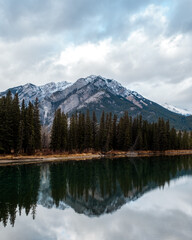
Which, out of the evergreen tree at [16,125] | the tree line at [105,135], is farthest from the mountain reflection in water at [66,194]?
the tree line at [105,135]

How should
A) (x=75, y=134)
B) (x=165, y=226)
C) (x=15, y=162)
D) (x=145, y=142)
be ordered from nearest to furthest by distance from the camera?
(x=165, y=226) → (x=15, y=162) → (x=75, y=134) → (x=145, y=142)

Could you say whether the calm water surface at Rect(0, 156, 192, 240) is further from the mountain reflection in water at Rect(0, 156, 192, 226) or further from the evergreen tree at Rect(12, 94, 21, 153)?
the evergreen tree at Rect(12, 94, 21, 153)

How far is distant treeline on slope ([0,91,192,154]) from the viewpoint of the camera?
6844 centimetres

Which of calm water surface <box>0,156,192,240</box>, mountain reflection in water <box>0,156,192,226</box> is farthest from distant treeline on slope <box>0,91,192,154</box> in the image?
calm water surface <box>0,156,192,240</box>

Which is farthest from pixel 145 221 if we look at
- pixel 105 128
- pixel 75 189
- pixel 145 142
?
pixel 145 142

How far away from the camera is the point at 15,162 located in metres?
61.9

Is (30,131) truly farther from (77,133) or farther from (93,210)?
(93,210)

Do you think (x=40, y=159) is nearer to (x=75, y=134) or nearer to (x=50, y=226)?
(x=75, y=134)

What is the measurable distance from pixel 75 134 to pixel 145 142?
40.1 m

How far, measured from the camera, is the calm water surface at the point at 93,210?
16.1 m

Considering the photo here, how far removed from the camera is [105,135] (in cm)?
10288

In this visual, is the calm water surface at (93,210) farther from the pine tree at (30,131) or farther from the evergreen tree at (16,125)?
the pine tree at (30,131)

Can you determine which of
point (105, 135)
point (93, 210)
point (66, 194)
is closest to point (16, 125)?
point (105, 135)

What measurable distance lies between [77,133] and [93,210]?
7701 centimetres
